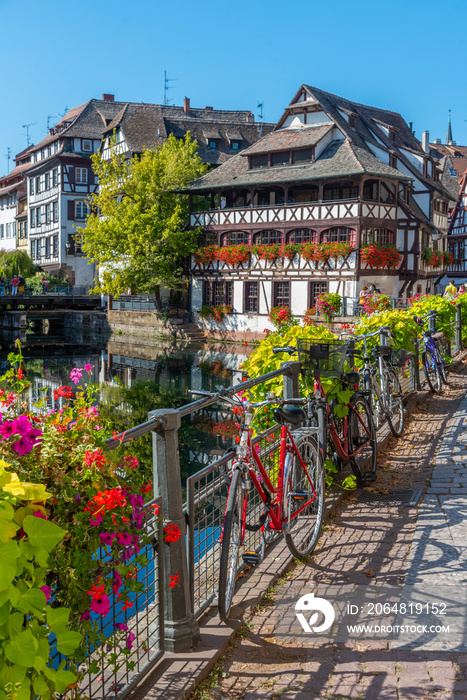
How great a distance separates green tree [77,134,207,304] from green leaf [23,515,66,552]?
35.1 meters

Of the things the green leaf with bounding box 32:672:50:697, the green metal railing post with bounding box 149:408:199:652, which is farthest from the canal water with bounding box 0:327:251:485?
the green leaf with bounding box 32:672:50:697

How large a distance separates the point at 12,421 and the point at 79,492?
337 millimetres

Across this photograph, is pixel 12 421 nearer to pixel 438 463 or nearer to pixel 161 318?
pixel 438 463

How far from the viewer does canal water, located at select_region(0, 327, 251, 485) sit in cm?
1509

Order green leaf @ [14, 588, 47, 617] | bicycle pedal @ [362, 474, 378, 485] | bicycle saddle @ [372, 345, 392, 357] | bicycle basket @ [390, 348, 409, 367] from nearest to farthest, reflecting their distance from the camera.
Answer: green leaf @ [14, 588, 47, 617]
bicycle pedal @ [362, 474, 378, 485]
bicycle saddle @ [372, 345, 392, 357]
bicycle basket @ [390, 348, 409, 367]

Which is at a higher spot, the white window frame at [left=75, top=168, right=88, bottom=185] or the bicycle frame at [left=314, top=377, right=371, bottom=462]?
the white window frame at [left=75, top=168, right=88, bottom=185]

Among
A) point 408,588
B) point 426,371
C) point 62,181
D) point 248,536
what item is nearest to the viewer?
point 408,588

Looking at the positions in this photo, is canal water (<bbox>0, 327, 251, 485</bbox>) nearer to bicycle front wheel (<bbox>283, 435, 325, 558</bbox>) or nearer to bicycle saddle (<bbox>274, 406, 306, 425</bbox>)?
bicycle front wheel (<bbox>283, 435, 325, 558</bbox>)

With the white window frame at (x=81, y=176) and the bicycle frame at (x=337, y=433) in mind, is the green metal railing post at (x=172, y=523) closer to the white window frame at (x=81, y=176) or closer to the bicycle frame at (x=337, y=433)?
the bicycle frame at (x=337, y=433)

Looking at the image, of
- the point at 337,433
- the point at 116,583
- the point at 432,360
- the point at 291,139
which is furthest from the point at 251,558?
the point at 291,139

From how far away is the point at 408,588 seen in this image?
160 inches

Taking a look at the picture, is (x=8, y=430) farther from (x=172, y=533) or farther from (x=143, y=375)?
(x=143, y=375)

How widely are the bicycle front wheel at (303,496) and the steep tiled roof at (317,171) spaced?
27.2 meters

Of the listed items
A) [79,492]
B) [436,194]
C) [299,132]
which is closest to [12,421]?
[79,492]
